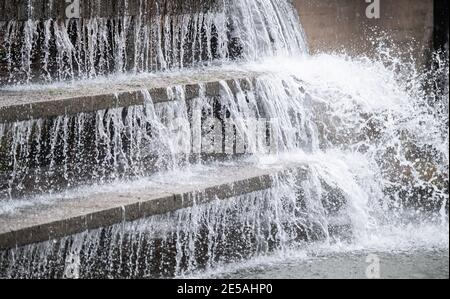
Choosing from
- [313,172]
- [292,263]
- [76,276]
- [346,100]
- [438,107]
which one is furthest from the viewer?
[438,107]

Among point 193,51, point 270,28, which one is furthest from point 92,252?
point 270,28

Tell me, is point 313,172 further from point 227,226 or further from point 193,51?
point 193,51

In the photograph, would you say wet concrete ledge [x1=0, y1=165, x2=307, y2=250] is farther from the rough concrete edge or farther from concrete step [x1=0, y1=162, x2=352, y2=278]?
the rough concrete edge

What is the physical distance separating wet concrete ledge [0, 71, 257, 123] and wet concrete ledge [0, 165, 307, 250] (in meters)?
0.69

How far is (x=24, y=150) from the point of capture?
21.9 feet

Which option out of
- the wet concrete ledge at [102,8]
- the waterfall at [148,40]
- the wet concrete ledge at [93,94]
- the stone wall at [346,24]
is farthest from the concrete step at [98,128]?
the stone wall at [346,24]

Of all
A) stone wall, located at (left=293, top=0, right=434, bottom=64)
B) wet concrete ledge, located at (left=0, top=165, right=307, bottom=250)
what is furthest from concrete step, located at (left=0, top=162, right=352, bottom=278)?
stone wall, located at (left=293, top=0, right=434, bottom=64)

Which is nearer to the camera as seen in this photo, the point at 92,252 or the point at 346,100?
the point at 92,252

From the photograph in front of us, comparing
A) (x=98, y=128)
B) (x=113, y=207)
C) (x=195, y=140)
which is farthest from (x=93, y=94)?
(x=195, y=140)

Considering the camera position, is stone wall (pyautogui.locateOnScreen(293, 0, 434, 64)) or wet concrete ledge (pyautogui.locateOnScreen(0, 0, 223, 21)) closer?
wet concrete ledge (pyautogui.locateOnScreen(0, 0, 223, 21))

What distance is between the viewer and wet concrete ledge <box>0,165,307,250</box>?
5605mm

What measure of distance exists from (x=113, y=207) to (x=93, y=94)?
1.10 metres

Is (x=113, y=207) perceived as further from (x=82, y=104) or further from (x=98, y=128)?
(x=98, y=128)
